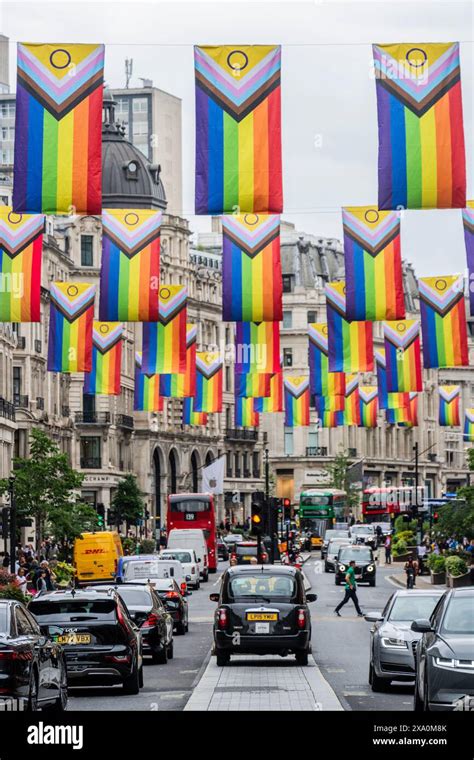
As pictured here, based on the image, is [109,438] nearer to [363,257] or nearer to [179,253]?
[179,253]

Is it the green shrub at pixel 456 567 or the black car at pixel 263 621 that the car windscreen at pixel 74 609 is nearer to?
the black car at pixel 263 621

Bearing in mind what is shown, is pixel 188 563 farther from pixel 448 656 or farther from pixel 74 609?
pixel 448 656

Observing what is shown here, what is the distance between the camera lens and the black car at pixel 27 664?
682 inches

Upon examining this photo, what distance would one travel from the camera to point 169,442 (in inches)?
5044

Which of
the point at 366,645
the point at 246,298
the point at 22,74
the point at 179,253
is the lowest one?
the point at 366,645

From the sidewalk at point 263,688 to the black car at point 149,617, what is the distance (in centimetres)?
117

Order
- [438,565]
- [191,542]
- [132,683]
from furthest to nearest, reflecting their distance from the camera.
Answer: [191,542] < [438,565] < [132,683]

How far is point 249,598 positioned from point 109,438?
86791 millimetres

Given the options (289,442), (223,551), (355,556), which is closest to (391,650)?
(355,556)

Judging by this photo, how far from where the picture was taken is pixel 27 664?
1773 centimetres

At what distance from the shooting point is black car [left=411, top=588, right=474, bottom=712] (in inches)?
622

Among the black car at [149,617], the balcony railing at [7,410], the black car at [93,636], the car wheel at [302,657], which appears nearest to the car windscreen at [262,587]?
the car wheel at [302,657]

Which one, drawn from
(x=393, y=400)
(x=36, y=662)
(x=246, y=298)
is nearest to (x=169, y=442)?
(x=393, y=400)

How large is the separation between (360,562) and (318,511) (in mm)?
41765
